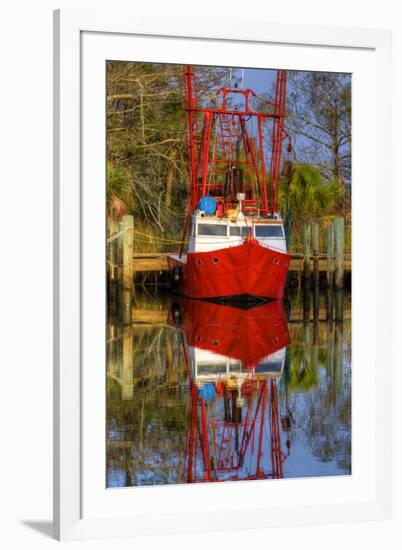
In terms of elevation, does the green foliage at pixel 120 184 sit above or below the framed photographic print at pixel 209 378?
above

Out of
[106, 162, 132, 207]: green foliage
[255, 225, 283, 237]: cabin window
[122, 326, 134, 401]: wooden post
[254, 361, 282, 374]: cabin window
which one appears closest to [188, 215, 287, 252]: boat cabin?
[255, 225, 283, 237]: cabin window

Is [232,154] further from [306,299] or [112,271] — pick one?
[306,299]

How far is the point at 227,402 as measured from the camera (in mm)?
6723

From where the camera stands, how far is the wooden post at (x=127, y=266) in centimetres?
1092

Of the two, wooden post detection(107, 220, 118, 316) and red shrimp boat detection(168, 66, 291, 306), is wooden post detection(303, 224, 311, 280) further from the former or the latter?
wooden post detection(107, 220, 118, 316)

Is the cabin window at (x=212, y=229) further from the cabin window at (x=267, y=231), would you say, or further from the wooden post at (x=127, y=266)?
the wooden post at (x=127, y=266)

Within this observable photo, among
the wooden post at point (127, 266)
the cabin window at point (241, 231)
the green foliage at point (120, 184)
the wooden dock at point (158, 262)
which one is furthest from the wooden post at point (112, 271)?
the wooden dock at point (158, 262)

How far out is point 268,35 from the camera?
4605 millimetres

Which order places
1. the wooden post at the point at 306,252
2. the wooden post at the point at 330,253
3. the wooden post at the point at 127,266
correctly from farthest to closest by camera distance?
1. the wooden post at the point at 306,252
2. the wooden post at the point at 330,253
3. the wooden post at the point at 127,266

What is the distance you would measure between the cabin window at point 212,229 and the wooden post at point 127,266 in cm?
229

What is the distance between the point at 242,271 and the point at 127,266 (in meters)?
3.33

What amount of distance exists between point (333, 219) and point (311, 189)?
65cm

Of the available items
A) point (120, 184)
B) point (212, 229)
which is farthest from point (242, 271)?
point (120, 184)

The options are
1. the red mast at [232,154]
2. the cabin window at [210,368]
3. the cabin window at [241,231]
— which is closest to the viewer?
the cabin window at [210,368]
